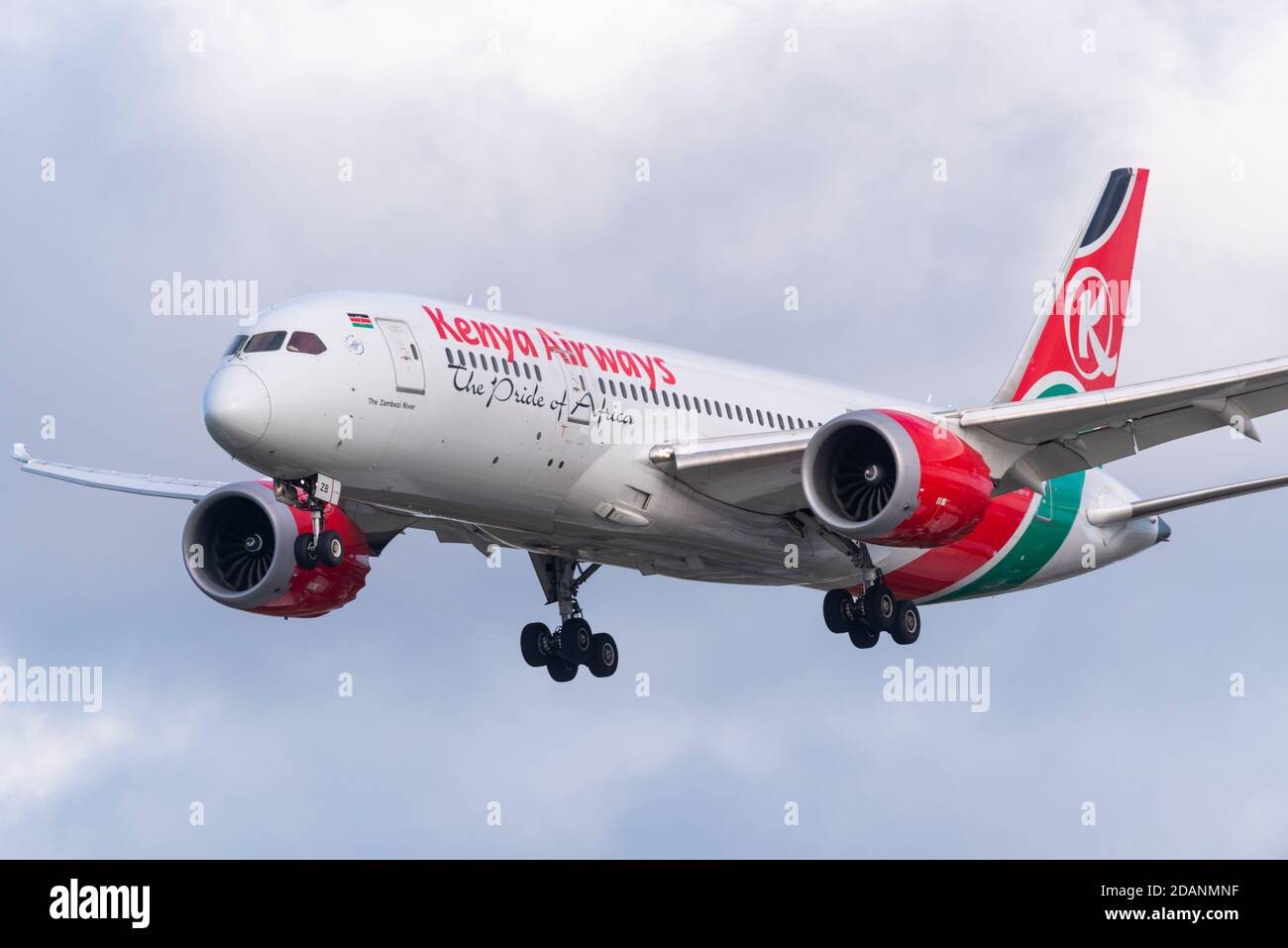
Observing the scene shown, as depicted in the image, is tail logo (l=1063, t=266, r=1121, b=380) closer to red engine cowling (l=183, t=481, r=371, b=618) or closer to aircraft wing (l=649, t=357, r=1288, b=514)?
aircraft wing (l=649, t=357, r=1288, b=514)

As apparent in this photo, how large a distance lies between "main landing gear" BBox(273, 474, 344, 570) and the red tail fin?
61.5 feet

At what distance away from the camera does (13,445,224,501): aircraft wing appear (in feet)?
143

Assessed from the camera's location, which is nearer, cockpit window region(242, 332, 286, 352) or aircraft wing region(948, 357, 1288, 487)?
cockpit window region(242, 332, 286, 352)

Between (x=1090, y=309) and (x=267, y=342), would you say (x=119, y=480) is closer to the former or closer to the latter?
(x=267, y=342)

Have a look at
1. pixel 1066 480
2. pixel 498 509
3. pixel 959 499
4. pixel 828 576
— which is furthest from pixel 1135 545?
pixel 498 509

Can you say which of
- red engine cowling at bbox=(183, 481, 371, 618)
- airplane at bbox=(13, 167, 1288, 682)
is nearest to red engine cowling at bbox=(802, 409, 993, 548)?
airplane at bbox=(13, 167, 1288, 682)

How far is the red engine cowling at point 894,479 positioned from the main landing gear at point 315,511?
27.5 ft

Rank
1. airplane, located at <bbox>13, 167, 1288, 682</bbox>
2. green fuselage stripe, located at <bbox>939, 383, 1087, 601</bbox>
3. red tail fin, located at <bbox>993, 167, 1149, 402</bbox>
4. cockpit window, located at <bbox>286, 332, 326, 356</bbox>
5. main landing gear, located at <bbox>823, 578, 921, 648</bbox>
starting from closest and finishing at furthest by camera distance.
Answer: cockpit window, located at <bbox>286, 332, 326, 356</bbox>
airplane, located at <bbox>13, 167, 1288, 682</bbox>
main landing gear, located at <bbox>823, 578, 921, 648</bbox>
green fuselage stripe, located at <bbox>939, 383, 1087, 601</bbox>
red tail fin, located at <bbox>993, 167, 1149, 402</bbox>

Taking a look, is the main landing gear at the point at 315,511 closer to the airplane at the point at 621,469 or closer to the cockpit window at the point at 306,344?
the airplane at the point at 621,469

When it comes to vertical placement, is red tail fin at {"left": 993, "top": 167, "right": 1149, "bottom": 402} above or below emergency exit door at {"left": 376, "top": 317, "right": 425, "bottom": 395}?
above

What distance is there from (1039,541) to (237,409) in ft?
64.0

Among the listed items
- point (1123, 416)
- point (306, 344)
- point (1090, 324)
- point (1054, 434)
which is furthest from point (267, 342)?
point (1090, 324)

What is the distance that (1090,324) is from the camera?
49.2 metres

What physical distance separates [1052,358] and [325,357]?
20479 millimetres
